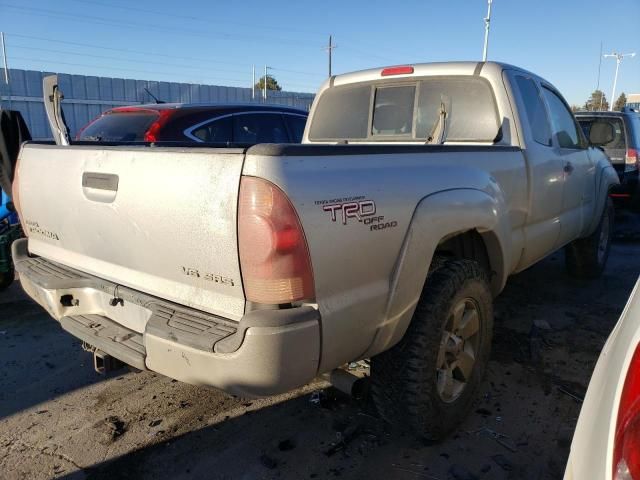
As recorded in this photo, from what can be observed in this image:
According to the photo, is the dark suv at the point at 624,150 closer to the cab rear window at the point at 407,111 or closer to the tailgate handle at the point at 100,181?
the cab rear window at the point at 407,111

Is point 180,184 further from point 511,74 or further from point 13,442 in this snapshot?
point 511,74

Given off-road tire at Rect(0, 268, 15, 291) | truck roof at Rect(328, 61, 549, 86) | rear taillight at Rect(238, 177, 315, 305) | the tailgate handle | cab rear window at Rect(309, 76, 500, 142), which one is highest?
truck roof at Rect(328, 61, 549, 86)

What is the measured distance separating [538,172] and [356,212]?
2.20m

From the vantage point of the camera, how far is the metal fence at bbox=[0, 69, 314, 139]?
17297mm

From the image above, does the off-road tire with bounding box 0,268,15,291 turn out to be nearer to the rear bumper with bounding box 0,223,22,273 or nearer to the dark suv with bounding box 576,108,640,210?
the rear bumper with bounding box 0,223,22,273

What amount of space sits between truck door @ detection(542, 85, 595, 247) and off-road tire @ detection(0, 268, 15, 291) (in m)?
5.14

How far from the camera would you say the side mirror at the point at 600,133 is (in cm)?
509

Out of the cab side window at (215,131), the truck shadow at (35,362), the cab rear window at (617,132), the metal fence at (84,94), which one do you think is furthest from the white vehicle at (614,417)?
the metal fence at (84,94)

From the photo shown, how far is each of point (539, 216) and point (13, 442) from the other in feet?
12.0

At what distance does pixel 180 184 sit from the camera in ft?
6.82

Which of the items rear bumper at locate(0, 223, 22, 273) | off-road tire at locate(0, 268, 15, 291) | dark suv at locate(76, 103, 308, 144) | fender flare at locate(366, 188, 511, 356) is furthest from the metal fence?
fender flare at locate(366, 188, 511, 356)

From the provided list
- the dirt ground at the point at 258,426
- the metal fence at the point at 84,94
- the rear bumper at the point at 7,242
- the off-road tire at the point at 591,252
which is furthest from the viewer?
the metal fence at the point at 84,94

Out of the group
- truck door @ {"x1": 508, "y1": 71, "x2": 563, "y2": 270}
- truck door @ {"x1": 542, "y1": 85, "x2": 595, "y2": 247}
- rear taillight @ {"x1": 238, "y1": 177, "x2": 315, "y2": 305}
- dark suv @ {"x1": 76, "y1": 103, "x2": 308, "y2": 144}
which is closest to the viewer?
rear taillight @ {"x1": 238, "y1": 177, "x2": 315, "y2": 305}

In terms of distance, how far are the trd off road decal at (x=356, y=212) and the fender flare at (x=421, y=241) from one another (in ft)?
0.64
